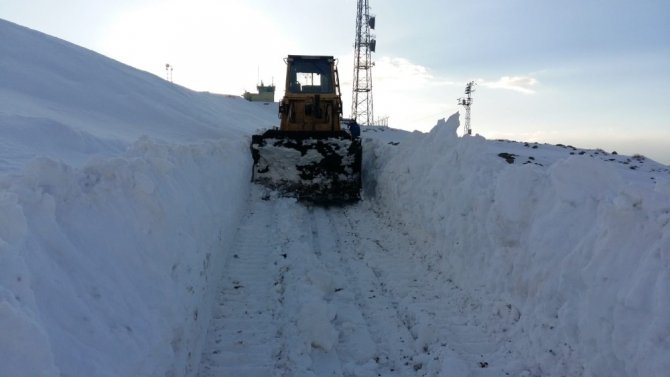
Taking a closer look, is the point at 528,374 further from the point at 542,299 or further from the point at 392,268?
the point at 392,268

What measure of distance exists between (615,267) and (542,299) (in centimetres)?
81

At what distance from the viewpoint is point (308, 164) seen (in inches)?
445

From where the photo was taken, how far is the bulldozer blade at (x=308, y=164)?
1103 cm

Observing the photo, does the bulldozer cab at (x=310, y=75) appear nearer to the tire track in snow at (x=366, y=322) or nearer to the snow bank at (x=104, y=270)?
the tire track in snow at (x=366, y=322)

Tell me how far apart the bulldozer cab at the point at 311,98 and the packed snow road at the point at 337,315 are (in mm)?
6187

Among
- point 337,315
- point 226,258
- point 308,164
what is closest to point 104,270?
point 337,315

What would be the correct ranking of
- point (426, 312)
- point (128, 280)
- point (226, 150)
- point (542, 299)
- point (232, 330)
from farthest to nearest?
point (226, 150)
point (426, 312)
point (232, 330)
point (542, 299)
point (128, 280)

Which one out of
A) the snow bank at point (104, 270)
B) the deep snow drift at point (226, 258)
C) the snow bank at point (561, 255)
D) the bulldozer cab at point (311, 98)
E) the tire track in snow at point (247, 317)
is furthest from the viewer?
the bulldozer cab at point (311, 98)

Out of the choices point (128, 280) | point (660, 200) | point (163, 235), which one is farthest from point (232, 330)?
point (660, 200)

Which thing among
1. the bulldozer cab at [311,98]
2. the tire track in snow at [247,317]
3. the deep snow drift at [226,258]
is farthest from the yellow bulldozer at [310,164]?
the tire track in snow at [247,317]

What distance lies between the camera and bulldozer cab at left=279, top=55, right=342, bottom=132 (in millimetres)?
13359

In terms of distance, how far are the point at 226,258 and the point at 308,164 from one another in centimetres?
500

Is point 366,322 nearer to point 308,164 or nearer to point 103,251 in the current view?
Result: point 103,251

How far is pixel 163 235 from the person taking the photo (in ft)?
14.3
